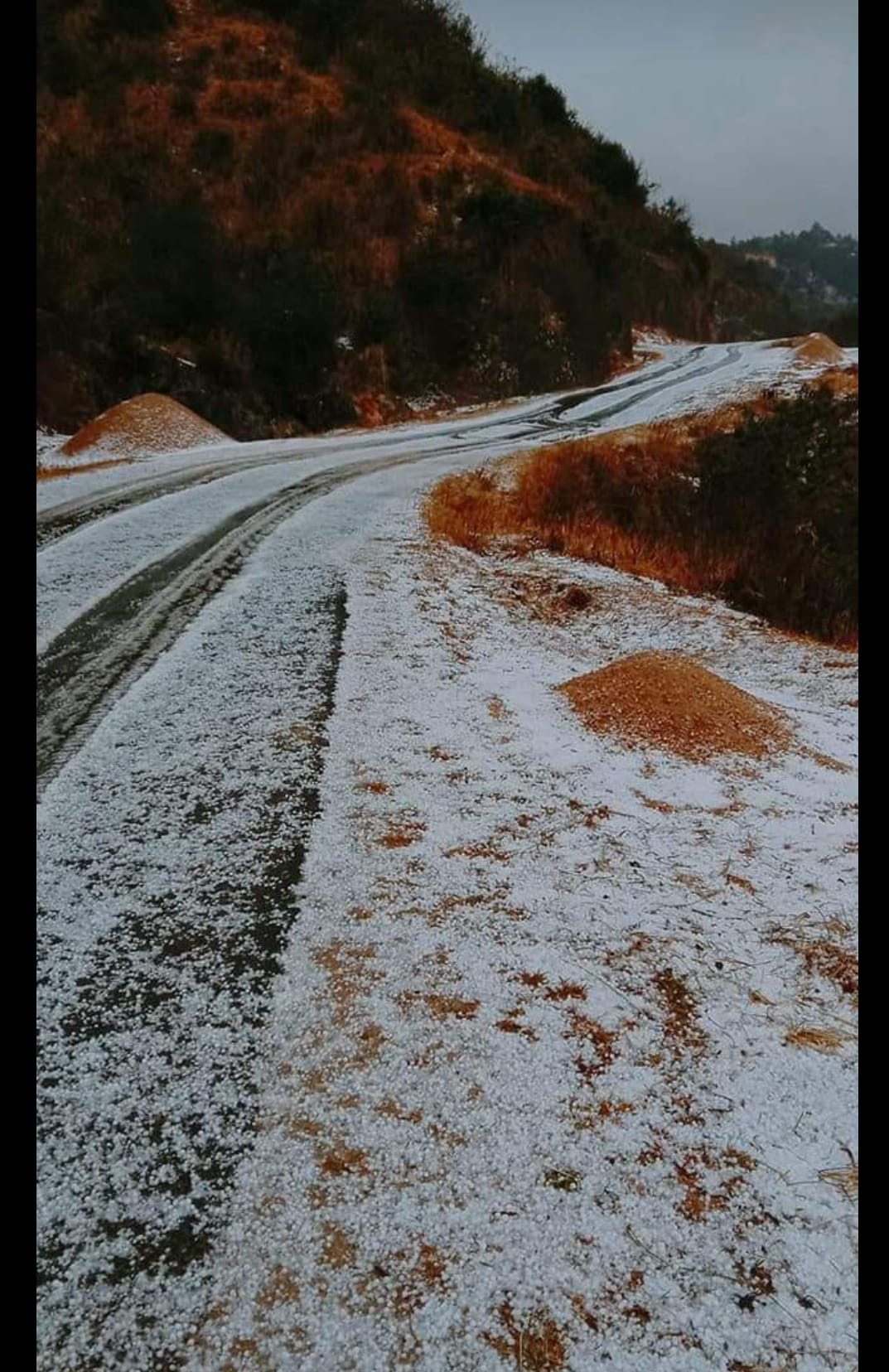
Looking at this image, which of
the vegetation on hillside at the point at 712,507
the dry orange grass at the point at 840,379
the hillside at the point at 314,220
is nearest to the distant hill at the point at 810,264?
the hillside at the point at 314,220

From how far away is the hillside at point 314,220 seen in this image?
54.7ft

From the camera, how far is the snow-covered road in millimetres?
1735

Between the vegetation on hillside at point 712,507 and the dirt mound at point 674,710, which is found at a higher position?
the vegetation on hillside at point 712,507

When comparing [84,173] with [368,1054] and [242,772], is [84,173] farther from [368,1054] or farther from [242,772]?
[368,1054]

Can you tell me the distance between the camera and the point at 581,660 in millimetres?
6109

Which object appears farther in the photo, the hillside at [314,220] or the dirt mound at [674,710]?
the hillside at [314,220]

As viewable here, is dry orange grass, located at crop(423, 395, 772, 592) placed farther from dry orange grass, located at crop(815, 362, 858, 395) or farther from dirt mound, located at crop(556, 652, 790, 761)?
dirt mound, located at crop(556, 652, 790, 761)

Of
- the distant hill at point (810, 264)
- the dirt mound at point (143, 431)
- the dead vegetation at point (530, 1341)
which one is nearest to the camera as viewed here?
the dead vegetation at point (530, 1341)

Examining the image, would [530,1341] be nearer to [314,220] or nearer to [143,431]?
[143,431]

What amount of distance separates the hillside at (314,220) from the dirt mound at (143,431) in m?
1.85

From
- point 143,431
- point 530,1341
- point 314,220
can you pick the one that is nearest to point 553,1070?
point 530,1341

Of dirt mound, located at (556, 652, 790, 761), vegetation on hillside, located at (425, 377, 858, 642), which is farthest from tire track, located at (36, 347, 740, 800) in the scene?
dirt mound, located at (556, 652, 790, 761)

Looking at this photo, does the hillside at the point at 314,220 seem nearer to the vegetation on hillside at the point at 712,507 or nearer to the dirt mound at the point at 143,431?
the dirt mound at the point at 143,431

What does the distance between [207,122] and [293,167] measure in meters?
3.16
